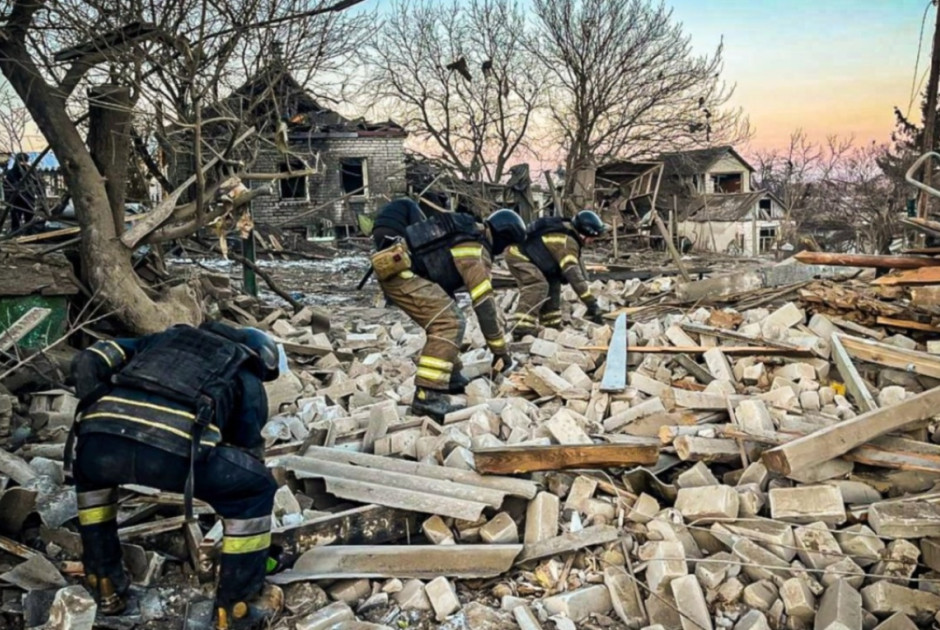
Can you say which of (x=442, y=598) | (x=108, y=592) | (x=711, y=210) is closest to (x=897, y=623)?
(x=442, y=598)

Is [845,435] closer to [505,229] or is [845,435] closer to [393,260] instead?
[393,260]

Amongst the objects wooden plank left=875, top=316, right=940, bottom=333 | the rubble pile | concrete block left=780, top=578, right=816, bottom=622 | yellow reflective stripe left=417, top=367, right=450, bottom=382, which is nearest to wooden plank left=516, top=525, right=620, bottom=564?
the rubble pile

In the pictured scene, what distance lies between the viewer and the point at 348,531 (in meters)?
3.45

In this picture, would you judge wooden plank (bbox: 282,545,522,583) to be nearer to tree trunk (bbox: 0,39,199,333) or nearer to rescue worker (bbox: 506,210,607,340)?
tree trunk (bbox: 0,39,199,333)

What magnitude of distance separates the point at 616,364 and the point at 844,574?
2.69 m

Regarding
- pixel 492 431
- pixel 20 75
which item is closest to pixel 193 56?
pixel 20 75

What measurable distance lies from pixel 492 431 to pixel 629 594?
1728mm

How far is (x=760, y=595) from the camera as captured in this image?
3.11 meters

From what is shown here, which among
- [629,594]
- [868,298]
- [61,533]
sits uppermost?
[868,298]

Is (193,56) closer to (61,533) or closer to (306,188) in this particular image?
(61,533)

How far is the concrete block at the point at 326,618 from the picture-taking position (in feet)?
9.55

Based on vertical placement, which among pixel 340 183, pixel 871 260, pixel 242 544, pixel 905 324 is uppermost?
pixel 340 183

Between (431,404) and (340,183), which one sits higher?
(340,183)

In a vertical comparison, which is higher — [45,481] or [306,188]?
[306,188]
